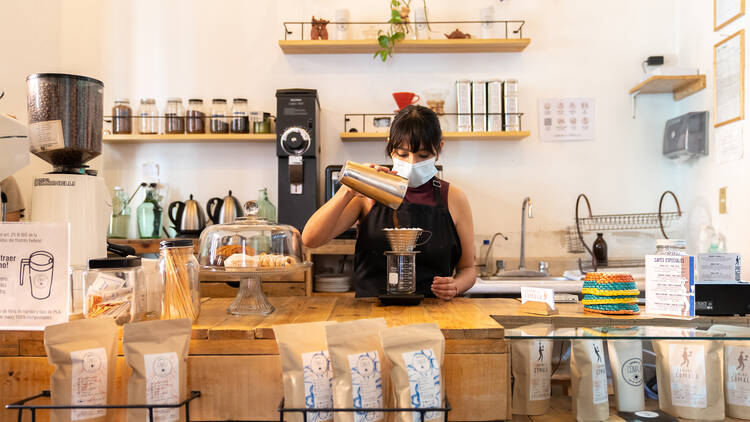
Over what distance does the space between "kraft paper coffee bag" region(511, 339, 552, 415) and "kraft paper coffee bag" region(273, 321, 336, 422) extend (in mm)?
440

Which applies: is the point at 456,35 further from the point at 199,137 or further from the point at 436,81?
the point at 199,137

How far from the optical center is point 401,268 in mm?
1448

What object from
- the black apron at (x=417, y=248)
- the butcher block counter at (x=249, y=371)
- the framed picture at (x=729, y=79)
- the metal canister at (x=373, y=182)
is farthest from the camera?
the framed picture at (x=729, y=79)

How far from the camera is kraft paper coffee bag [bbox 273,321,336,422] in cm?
102

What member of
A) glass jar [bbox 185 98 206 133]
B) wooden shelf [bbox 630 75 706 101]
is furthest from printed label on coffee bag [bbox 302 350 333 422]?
wooden shelf [bbox 630 75 706 101]

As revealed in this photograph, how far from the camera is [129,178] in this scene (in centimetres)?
386

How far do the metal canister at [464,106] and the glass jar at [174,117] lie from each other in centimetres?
174

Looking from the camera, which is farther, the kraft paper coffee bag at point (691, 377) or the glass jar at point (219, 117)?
the glass jar at point (219, 117)

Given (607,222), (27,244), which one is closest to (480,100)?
(607,222)

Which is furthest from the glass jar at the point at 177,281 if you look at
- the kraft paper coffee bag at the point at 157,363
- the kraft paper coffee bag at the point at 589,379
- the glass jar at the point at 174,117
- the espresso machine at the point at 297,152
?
the glass jar at the point at 174,117

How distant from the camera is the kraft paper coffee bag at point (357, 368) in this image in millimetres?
1013

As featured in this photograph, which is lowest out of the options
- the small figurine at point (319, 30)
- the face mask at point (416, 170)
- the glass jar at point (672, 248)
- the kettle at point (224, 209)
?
the glass jar at point (672, 248)

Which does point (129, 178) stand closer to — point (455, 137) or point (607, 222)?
point (455, 137)

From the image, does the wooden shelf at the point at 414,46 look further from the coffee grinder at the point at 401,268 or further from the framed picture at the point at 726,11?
the coffee grinder at the point at 401,268
